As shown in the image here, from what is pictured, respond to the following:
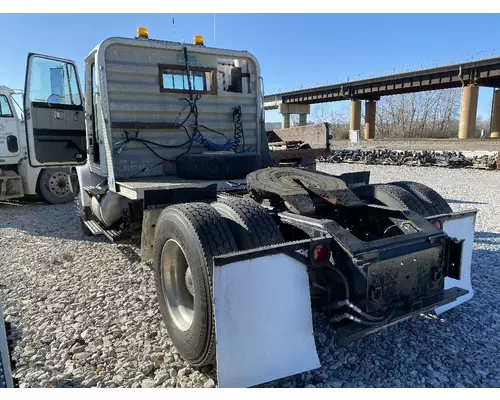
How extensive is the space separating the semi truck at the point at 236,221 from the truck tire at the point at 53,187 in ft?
12.7

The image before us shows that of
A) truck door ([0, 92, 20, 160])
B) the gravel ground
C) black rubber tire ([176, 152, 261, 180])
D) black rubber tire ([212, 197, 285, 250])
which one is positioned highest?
truck door ([0, 92, 20, 160])

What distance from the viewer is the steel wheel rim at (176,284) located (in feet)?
10.3

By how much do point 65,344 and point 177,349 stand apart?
1.00m

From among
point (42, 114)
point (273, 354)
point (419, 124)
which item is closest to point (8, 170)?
point (42, 114)

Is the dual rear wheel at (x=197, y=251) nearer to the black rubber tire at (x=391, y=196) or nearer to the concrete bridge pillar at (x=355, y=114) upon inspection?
the black rubber tire at (x=391, y=196)

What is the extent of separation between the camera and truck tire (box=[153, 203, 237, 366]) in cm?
258

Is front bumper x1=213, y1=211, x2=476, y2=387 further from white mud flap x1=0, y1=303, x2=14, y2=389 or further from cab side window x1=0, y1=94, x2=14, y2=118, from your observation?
cab side window x1=0, y1=94, x2=14, y2=118

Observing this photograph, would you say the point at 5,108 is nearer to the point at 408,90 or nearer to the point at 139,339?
the point at 139,339

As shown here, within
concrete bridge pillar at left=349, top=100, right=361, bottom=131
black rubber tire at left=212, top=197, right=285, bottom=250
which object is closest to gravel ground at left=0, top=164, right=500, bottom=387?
black rubber tire at left=212, top=197, right=285, bottom=250

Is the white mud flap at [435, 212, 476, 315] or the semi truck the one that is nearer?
the semi truck

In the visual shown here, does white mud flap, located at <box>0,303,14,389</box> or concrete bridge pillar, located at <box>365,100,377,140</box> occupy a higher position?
concrete bridge pillar, located at <box>365,100,377,140</box>

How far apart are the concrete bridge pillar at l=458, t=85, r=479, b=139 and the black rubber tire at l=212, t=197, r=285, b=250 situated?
127ft

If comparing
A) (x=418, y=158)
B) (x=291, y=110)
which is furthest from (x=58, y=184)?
(x=291, y=110)

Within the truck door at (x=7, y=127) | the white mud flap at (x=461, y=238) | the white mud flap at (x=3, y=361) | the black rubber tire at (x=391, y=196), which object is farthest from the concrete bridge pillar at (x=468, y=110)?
the white mud flap at (x=3, y=361)
